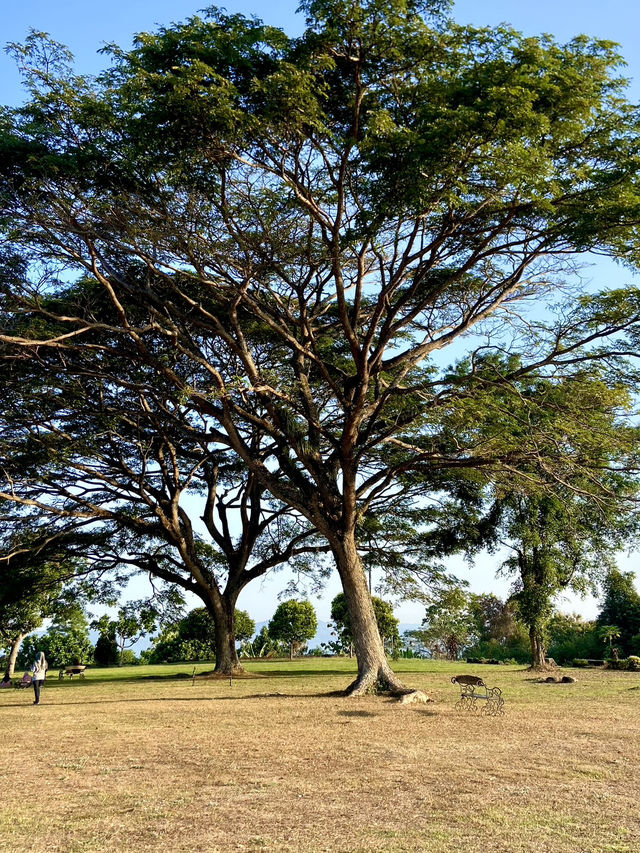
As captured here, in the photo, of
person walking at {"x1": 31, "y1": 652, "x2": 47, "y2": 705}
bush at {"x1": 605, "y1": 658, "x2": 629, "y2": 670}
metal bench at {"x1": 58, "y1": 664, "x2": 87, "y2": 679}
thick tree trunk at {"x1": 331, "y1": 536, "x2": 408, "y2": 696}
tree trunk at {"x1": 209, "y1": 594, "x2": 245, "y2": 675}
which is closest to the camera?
thick tree trunk at {"x1": 331, "y1": 536, "x2": 408, "y2": 696}

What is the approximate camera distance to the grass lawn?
17.1 feet

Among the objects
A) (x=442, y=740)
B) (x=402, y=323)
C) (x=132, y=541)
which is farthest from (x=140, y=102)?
(x=132, y=541)

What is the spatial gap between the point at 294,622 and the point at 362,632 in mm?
22248

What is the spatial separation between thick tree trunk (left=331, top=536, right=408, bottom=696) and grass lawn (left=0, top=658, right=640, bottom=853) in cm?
89

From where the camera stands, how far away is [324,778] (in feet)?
23.8

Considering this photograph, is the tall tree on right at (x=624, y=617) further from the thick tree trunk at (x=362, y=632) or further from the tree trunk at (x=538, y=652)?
the thick tree trunk at (x=362, y=632)

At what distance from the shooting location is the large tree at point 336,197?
10523 millimetres

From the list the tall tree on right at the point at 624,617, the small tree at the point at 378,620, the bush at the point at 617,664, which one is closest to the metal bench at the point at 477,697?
the bush at the point at 617,664

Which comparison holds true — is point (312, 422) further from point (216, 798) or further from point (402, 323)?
point (216, 798)

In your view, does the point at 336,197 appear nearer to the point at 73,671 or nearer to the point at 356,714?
the point at 356,714

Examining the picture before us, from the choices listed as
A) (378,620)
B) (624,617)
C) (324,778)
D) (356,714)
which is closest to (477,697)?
(356,714)

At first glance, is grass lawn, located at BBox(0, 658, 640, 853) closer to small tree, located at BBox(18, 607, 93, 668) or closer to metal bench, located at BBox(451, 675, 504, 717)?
metal bench, located at BBox(451, 675, 504, 717)

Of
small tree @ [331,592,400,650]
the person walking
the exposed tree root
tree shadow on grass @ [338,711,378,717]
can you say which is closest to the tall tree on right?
small tree @ [331,592,400,650]

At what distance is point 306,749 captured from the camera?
29.7ft
